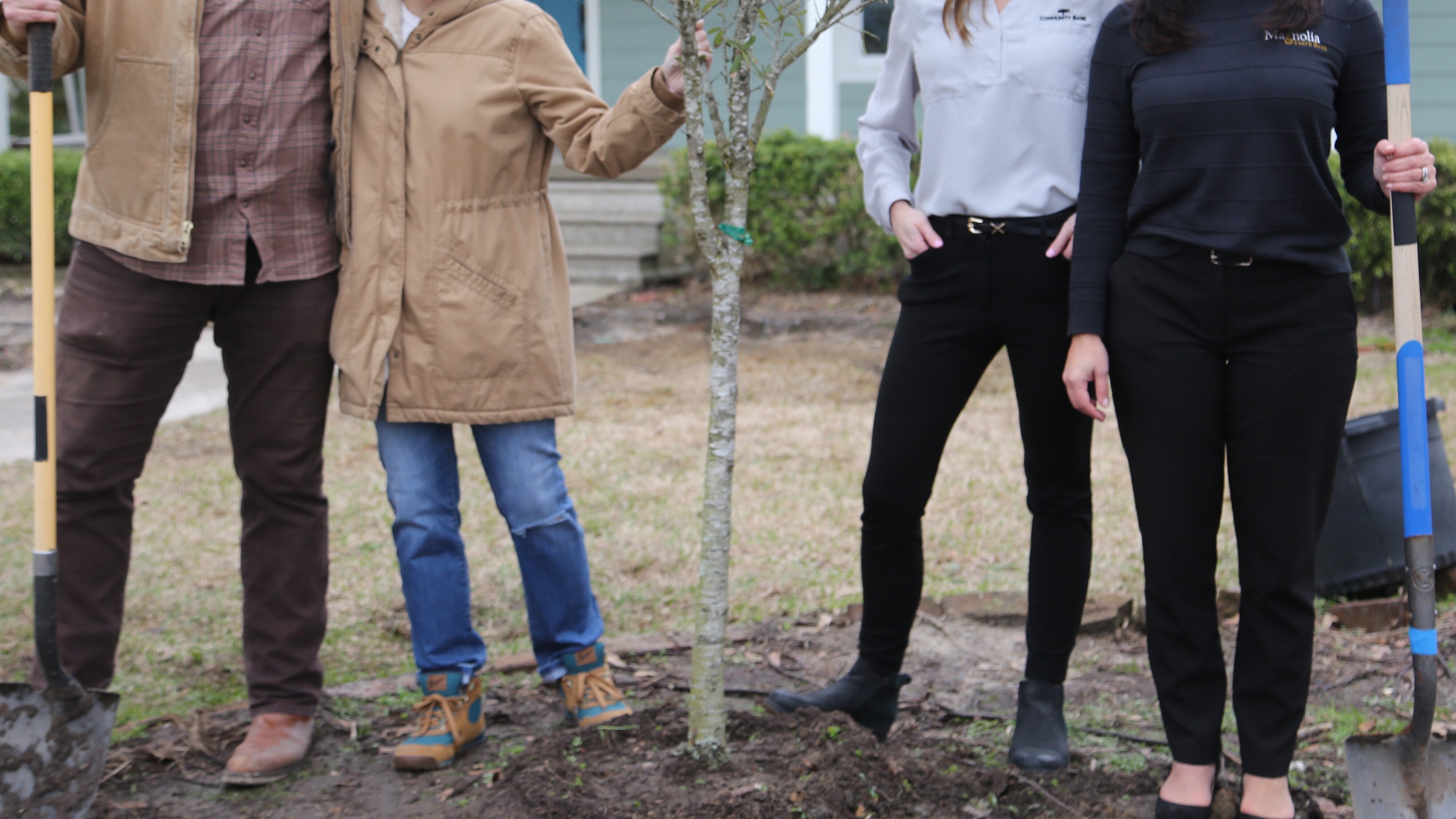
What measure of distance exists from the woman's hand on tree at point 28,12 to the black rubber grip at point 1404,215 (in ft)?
8.78

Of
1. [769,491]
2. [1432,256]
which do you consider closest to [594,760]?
[769,491]

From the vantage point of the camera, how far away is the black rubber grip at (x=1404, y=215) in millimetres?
2361

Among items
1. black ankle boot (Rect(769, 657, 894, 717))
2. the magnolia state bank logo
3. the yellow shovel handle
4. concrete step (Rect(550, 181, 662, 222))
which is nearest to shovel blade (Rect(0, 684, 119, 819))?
the yellow shovel handle

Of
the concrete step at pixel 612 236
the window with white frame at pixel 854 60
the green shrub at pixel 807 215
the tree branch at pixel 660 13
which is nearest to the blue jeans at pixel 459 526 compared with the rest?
the tree branch at pixel 660 13

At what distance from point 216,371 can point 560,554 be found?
589 centimetres

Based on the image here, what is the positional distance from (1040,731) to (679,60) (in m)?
1.69

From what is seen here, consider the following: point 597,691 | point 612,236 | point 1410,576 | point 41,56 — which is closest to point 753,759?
point 597,691

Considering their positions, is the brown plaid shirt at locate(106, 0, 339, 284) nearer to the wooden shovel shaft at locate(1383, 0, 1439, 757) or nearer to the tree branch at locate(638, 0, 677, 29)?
the tree branch at locate(638, 0, 677, 29)

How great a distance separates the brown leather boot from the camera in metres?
2.97

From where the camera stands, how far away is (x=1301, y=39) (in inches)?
90.0

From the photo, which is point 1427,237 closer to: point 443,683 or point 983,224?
point 983,224

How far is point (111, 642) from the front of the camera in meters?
3.06

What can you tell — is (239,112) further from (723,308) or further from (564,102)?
(723,308)

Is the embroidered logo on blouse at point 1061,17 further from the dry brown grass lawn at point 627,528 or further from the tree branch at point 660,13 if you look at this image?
the dry brown grass lawn at point 627,528
